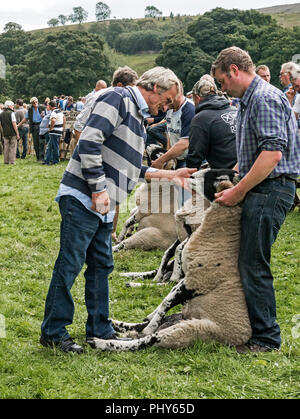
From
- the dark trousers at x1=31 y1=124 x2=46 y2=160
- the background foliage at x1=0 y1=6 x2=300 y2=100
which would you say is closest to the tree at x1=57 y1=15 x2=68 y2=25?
the background foliage at x1=0 y1=6 x2=300 y2=100

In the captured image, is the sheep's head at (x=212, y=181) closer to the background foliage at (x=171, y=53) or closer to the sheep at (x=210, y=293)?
the sheep at (x=210, y=293)

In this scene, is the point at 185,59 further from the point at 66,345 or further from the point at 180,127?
the point at 66,345

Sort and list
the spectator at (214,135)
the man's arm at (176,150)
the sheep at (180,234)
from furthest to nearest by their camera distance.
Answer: the man's arm at (176,150) < the spectator at (214,135) < the sheep at (180,234)

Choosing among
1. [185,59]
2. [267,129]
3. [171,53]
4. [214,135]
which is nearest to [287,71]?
[214,135]

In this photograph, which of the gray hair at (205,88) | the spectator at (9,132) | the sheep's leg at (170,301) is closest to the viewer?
the sheep's leg at (170,301)

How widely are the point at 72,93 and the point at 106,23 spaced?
7366 cm

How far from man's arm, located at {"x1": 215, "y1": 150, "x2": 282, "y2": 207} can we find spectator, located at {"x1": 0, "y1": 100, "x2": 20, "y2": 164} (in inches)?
566

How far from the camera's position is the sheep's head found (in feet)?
13.1

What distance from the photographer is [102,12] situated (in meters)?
138

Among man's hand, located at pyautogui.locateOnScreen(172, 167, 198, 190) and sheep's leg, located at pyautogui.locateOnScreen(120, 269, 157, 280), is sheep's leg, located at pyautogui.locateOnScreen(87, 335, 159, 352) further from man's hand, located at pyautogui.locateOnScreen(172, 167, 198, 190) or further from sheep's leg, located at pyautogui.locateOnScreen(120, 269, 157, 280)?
sheep's leg, located at pyautogui.locateOnScreen(120, 269, 157, 280)

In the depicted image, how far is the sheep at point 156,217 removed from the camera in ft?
22.2

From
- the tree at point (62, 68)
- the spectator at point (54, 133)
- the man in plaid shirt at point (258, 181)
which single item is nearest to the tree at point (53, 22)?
the tree at point (62, 68)

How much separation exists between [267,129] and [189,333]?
1.69m

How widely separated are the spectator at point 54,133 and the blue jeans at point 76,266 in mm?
12875
